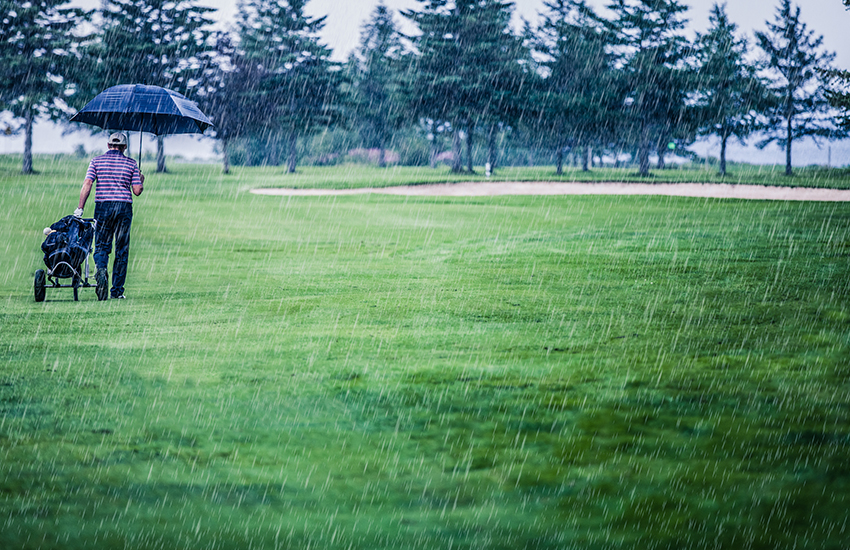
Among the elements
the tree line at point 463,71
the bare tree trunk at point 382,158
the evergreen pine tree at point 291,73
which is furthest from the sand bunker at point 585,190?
the bare tree trunk at point 382,158

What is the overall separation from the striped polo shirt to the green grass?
1303mm

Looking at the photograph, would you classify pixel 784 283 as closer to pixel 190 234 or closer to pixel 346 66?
pixel 190 234

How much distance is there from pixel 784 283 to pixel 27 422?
9811mm

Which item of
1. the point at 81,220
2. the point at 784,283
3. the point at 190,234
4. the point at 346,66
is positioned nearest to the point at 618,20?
the point at 346,66

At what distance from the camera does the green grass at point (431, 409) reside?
3951mm

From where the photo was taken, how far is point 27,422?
5.23 metres

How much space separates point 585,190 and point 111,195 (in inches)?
1143

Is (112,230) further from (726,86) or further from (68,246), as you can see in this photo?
(726,86)

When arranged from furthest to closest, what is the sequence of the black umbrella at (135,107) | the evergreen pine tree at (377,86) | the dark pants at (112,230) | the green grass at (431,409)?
the evergreen pine tree at (377,86) < the black umbrella at (135,107) < the dark pants at (112,230) < the green grass at (431,409)

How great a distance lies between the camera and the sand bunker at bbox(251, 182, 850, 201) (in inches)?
1315

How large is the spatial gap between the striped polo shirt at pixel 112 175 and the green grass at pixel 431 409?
51.3 inches

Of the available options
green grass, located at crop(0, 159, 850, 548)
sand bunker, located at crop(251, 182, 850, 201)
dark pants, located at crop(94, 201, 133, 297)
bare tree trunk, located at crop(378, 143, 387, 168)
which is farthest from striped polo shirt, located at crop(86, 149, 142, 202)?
bare tree trunk, located at crop(378, 143, 387, 168)

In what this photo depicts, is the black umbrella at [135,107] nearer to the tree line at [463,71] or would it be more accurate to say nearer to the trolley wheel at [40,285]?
the trolley wheel at [40,285]

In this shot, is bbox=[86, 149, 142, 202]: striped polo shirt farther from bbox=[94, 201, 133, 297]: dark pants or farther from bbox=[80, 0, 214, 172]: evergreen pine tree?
bbox=[80, 0, 214, 172]: evergreen pine tree
